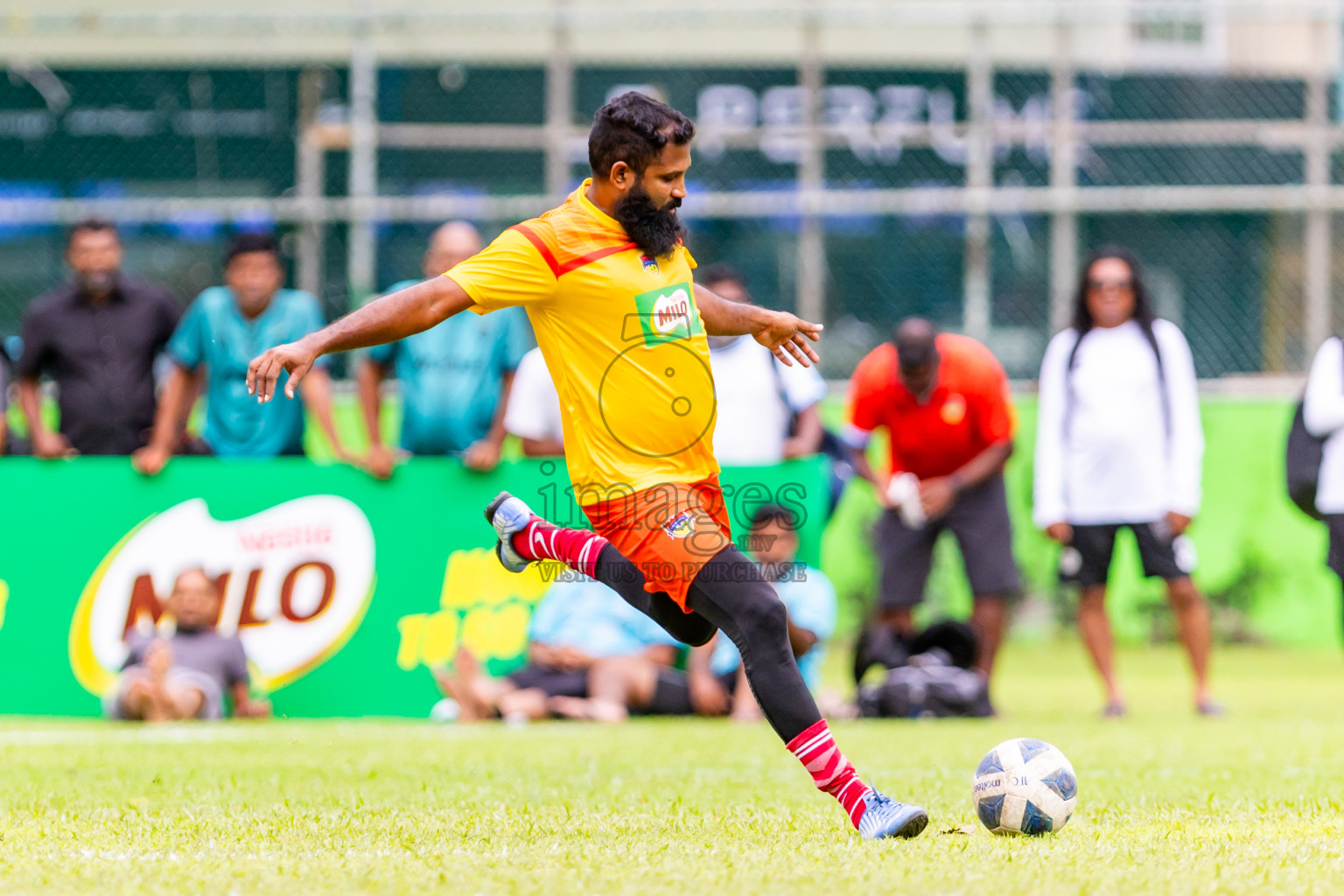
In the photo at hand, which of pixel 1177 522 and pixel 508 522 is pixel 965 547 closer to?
pixel 1177 522

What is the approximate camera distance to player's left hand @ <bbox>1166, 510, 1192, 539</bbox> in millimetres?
9203

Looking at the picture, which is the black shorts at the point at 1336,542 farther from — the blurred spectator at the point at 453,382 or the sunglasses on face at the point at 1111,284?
the blurred spectator at the point at 453,382

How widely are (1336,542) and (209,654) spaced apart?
5517 mm

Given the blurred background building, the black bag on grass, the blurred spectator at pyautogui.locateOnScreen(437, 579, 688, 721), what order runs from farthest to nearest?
the blurred background building
the blurred spectator at pyautogui.locateOnScreen(437, 579, 688, 721)
the black bag on grass

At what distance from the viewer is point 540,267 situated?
487cm

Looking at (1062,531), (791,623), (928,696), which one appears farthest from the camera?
(1062,531)

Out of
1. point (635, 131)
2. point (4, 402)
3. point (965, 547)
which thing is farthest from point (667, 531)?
point (4, 402)

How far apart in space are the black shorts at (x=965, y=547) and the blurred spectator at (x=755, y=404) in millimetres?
689

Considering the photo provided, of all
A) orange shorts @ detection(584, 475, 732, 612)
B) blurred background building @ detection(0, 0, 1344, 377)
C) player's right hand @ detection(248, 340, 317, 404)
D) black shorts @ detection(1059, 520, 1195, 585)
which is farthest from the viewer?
blurred background building @ detection(0, 0, 1344, 377)

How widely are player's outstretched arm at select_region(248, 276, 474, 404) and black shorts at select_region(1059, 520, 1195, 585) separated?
5.44 metres

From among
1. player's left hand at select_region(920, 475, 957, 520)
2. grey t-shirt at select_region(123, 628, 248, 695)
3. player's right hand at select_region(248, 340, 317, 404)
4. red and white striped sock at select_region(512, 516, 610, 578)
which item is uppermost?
player's right hand at select_region(248, 340, 317, 404)

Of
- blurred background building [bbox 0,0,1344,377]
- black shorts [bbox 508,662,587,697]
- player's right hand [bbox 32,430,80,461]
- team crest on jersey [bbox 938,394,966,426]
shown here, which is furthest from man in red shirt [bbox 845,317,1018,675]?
player's right hand [bbox 32,430,80,461]

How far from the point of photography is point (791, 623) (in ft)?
28.9

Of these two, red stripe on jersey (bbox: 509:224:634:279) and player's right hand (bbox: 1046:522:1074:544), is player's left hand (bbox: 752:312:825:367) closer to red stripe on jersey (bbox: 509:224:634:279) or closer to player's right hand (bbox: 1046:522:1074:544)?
red stripe on jersey (bbox: 509:224:634:279)
